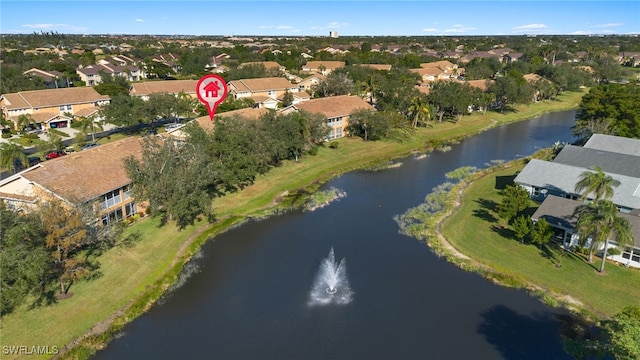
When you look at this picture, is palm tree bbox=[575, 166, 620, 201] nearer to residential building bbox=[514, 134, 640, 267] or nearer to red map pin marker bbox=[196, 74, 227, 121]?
residential building bbox=[514, 134, 640, 267]

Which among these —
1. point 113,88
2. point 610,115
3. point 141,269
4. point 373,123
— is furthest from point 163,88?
point 610,115

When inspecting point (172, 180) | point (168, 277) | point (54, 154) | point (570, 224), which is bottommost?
point (168, 277)

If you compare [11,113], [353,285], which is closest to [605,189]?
[353,285]

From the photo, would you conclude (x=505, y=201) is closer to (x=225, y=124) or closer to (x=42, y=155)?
(x=225, y=124)

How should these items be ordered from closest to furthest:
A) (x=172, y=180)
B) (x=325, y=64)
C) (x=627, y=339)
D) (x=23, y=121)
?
(x=627, y=339) → (x=172, y=180) → (x=23, y=121) → (x=325, y=64)

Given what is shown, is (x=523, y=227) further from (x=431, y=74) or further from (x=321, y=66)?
(x=321, y=66)
